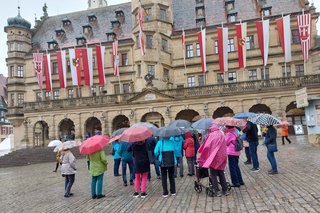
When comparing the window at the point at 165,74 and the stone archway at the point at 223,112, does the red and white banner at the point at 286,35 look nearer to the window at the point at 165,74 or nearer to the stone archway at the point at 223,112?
the stone archway at the point at 223,112

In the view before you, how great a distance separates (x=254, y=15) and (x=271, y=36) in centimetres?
398

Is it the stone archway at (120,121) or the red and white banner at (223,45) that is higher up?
the red and white banner at (223,45)

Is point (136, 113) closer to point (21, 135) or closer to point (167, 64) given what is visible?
point (167, 64)

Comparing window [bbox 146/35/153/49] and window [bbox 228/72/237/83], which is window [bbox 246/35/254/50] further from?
window [bbox 146/35/153/49]

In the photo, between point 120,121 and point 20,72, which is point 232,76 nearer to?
point 120,121

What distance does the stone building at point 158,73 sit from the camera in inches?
1227

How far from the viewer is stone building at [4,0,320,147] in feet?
102

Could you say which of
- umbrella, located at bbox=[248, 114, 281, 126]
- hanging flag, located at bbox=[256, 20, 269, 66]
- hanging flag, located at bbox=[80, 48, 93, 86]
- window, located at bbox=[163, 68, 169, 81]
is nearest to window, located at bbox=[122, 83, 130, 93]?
window, located at bbox=[163, 68, 169, 81]

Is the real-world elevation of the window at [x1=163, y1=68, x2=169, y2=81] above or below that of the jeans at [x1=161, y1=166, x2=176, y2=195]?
above

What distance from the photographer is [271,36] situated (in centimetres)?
3712

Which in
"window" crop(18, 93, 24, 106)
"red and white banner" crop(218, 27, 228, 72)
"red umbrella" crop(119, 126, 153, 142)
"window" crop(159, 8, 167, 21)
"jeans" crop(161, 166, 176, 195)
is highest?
"window" crop(159, 8, 167, 21)

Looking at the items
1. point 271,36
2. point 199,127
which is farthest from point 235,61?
point 199,127

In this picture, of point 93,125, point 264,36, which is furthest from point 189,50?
point 93,125

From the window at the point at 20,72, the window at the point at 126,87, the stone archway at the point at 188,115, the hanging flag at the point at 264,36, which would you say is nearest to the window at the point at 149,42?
the window at the point at 126,87
